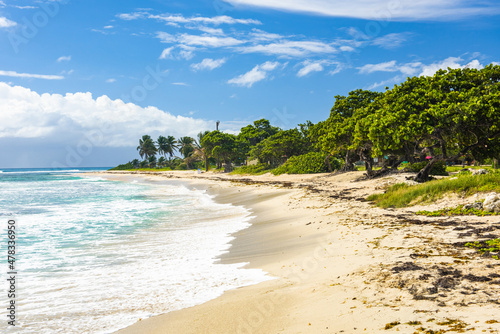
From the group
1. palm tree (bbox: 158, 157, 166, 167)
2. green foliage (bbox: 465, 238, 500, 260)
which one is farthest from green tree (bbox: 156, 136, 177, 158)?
green foliage (bbox: 465, 238, 500, 260)

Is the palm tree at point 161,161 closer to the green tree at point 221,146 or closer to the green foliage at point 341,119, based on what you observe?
the green tree at point 221,146

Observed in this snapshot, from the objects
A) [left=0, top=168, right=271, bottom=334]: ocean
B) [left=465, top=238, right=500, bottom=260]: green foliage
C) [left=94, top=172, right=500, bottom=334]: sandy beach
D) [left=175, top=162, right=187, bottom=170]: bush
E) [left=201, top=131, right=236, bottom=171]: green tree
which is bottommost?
[left=0, top=168, right=271, bottom=334]: ocean

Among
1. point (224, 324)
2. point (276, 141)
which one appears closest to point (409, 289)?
point (224, 324)

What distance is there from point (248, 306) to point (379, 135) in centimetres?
2130

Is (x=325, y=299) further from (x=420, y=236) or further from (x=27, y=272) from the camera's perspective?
(x=27, y=272)

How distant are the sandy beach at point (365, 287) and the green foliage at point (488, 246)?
0.22 meters

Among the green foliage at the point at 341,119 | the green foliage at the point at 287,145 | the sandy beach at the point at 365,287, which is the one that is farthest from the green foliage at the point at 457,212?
the green foliage at the point at 287,145

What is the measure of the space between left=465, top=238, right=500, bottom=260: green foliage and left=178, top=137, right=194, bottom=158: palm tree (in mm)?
98180

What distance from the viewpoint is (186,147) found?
105 m

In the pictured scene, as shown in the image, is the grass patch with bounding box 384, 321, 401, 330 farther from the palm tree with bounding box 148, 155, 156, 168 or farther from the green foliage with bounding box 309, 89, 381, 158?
the palm tree with bounding box 148, 155, 156, 168

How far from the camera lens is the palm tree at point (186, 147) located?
105 meters

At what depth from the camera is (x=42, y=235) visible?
43.5 feet

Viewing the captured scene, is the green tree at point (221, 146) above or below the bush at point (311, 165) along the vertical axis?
above

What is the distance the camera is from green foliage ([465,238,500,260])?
5969 mm
